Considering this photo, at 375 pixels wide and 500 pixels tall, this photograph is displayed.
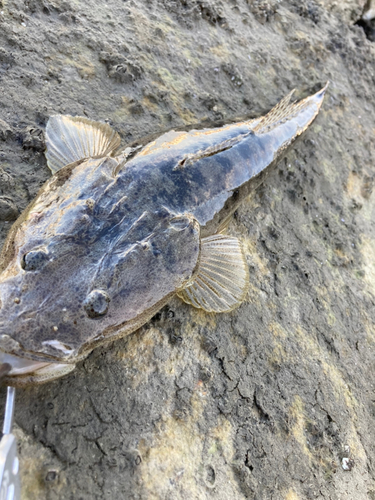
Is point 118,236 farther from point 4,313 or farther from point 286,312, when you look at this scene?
point 286,312

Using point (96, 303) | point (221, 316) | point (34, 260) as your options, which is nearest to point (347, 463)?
point (221, 316)

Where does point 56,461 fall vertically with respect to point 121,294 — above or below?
below

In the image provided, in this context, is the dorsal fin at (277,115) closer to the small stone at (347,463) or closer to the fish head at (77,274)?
the fish head at (77,274)

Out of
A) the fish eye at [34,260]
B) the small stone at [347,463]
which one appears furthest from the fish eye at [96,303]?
the small stone at [347,463]

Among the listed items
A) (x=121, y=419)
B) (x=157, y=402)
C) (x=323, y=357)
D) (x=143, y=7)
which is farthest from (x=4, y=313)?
(x=143, y=7)

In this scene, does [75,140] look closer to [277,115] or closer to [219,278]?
[219,278]

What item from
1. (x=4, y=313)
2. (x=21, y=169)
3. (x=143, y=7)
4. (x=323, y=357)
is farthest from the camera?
(x=143, y=7)

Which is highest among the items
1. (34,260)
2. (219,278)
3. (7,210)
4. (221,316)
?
(34,260)
